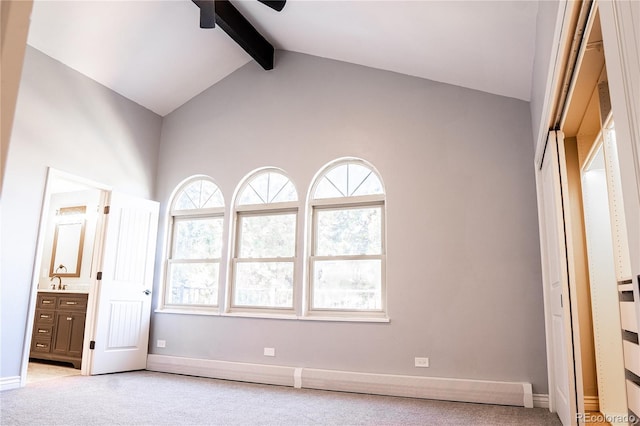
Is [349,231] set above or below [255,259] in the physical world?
above

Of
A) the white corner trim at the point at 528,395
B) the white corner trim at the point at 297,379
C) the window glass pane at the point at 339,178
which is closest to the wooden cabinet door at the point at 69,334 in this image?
the white corner trim at the point at 297,379

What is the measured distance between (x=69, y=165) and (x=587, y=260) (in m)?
5.13

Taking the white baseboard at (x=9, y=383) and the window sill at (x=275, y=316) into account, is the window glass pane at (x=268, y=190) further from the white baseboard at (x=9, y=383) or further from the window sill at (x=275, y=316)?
the white baseboard at (x=9, y=383)

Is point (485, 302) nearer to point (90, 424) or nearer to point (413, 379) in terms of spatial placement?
point (413, 379)

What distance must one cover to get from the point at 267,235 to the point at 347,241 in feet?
3.34

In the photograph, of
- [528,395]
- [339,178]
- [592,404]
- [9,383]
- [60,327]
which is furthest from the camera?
[60,327]

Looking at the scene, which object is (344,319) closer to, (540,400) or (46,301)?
(540,400)

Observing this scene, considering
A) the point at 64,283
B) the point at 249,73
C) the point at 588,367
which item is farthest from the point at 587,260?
the point at 64,283

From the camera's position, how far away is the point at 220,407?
3.60 metres

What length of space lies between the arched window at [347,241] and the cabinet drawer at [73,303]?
292 centimetres

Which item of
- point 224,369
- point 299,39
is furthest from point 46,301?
point 299,39

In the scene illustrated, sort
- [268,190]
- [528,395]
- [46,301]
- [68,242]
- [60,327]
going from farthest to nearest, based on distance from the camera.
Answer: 1. [68,242]
2. [46,301]
3. [60,327]
4. [268,190]
5. [528,395]

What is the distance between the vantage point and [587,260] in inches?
143

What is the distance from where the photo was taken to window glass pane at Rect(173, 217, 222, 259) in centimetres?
557
